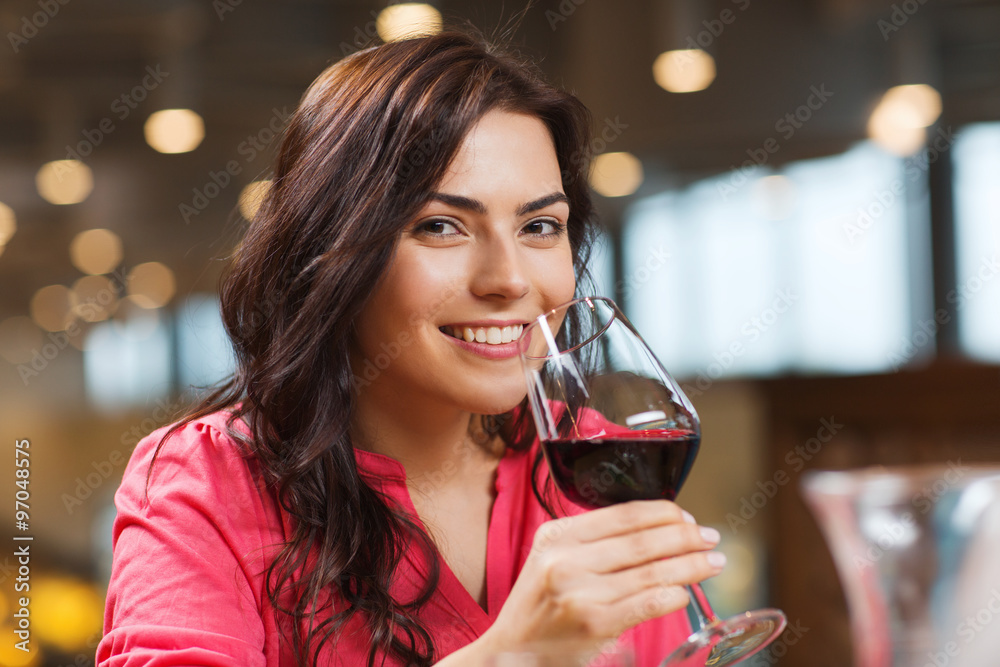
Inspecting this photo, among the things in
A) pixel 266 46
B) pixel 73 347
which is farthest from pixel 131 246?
pixel 266 46

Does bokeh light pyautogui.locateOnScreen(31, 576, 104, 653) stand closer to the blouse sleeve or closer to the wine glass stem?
the blouse sleeve

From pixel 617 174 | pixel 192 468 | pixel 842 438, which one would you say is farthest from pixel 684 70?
pixel 192 468

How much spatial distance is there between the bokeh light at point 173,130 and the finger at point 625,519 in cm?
531

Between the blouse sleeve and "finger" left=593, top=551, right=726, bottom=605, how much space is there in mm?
499

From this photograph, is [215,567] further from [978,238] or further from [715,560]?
[978,238]

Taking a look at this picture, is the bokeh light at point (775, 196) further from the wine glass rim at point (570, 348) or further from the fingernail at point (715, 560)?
the fingernail at point (715, 560)

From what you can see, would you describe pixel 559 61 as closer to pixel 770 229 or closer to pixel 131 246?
pixel 770 229

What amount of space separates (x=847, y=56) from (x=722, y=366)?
89.4 inches

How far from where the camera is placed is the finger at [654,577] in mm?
783

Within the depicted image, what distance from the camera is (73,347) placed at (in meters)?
6.31

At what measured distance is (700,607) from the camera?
79 cm

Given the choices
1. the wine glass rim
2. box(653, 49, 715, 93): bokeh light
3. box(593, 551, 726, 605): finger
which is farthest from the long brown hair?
box(653, 49, 715, 93): bokeh light

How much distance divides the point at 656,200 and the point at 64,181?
4.07m

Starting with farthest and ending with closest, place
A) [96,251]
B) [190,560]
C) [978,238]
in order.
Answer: [96,251] → [978,238] → [190,560]
